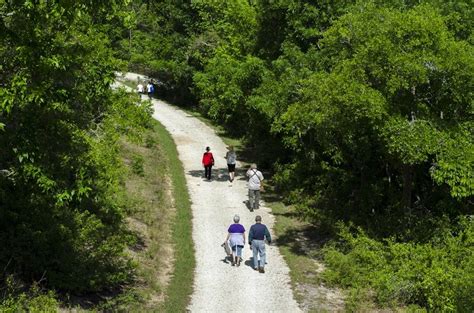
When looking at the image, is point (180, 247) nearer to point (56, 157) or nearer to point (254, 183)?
point (254, 183)

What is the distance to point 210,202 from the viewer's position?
24219mm

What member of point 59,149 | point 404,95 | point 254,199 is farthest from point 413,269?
point 59,149

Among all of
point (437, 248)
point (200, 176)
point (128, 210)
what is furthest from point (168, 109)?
point (437, 248)

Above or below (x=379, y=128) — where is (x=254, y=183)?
below

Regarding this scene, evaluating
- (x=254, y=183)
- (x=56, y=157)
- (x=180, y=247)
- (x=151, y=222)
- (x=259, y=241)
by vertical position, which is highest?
(x=56, y=157)

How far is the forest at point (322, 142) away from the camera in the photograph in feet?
37.7

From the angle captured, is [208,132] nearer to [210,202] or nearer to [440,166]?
[210,202]

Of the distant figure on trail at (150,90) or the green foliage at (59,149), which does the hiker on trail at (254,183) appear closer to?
the green foliage at (59,149)

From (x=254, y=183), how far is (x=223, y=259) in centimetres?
488

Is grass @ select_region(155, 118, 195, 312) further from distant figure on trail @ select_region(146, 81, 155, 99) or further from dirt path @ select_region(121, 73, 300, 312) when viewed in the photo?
distant figure on trail @ select_region(146, 81, 155, 99)

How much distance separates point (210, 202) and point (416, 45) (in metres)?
10.8

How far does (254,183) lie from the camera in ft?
73.7

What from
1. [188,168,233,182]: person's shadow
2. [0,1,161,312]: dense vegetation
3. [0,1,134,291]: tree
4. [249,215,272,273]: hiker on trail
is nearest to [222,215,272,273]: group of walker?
[249,215,272,273]: hiker on trail

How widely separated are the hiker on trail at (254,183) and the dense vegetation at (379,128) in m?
1.63
